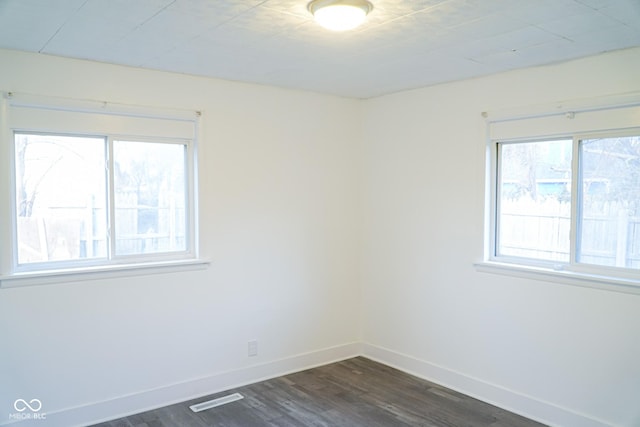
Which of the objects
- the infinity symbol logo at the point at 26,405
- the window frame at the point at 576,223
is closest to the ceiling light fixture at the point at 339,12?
the window frame at the point at 576,223

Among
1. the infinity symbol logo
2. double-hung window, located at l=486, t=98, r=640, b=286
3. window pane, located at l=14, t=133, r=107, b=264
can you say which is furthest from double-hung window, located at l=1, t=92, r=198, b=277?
double-hung window, located at l=486, t=98, r=640, b=286

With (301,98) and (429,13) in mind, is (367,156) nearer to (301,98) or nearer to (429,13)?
(301,98)

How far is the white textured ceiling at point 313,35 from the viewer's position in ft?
7.50

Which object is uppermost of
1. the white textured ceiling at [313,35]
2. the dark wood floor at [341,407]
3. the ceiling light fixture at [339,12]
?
the white textured ceiling at [313,35]

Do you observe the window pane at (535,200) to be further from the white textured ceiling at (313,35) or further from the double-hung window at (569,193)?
the white textured ceiling at (313,35)

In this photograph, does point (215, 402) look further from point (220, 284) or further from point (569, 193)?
point (569, 193)

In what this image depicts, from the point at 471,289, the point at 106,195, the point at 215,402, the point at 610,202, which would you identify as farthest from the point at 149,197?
the point at 610,202

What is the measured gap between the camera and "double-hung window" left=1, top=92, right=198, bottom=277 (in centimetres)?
310

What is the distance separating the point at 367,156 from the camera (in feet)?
15.3

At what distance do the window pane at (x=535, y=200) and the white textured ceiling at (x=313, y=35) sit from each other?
64 cm

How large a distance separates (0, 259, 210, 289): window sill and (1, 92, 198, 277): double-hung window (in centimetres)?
4

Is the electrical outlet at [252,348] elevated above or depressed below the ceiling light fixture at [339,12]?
below

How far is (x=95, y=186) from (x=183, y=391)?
5.45 ft

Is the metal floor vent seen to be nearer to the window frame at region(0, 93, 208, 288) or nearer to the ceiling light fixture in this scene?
the window frame at region(0, 93, 208, 288)
